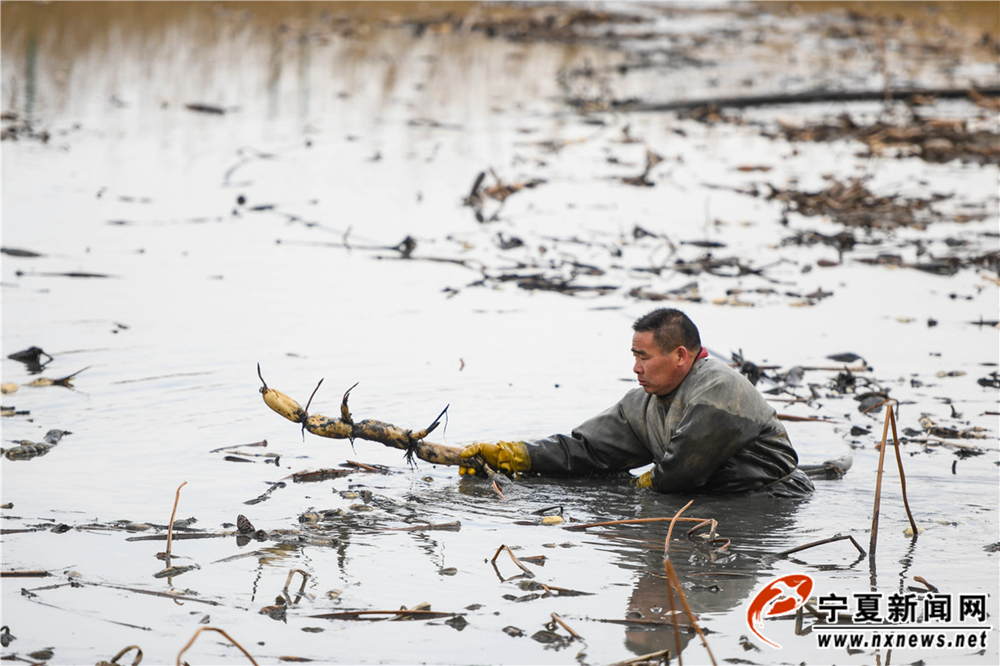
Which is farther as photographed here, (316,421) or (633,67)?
(633,67)

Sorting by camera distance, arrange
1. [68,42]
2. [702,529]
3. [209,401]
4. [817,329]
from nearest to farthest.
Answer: [702,529] < [209,401] < [817,329] < [68,42]

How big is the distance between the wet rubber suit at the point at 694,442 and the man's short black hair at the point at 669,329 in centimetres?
18

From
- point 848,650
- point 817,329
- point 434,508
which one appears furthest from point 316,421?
point 817,329

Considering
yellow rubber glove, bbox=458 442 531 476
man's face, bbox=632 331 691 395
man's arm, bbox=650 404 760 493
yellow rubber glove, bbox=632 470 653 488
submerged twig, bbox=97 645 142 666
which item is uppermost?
man's face, bbox=632 331 691 395

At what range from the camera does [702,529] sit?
4961 millimetres

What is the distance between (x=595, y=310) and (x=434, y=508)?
349 cm

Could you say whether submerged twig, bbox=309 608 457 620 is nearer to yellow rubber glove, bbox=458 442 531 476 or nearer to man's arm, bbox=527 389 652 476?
yellow rubber glove, bbox=458 442 531 476

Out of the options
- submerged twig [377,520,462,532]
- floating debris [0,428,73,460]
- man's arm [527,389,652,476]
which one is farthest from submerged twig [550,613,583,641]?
floating debris [0,428,73,460]

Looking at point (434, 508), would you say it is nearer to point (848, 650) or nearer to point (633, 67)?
point (848, 650)

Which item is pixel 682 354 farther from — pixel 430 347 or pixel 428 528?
pixel 430 347

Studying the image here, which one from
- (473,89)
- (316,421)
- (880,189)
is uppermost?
(473,89)

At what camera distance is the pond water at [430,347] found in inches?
158

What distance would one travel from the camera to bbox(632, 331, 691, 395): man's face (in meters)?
5.38

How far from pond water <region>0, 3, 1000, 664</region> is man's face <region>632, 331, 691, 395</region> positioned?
2.01 ft
